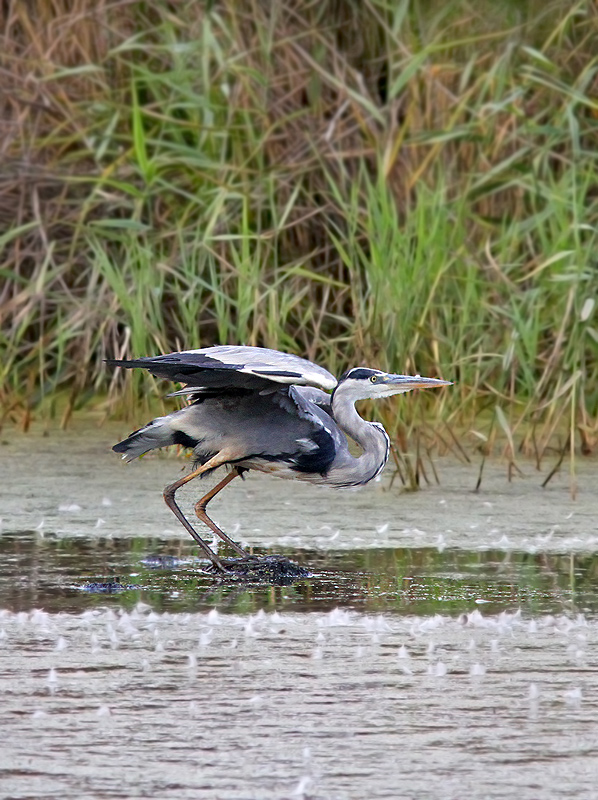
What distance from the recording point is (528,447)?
22.0ft

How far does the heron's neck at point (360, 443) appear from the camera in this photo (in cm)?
531

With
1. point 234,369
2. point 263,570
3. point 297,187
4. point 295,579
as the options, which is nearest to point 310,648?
point 295,579

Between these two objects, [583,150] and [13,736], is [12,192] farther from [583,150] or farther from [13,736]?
[13,736]

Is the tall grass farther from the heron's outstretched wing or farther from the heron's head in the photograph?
the heron's outstretched wing

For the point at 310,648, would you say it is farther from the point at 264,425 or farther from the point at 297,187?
the point at 297,187

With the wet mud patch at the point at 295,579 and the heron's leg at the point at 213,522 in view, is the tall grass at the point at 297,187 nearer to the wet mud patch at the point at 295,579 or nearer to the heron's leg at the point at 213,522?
the heron's leg at the point at 213,522

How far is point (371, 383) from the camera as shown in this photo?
17.4 ft

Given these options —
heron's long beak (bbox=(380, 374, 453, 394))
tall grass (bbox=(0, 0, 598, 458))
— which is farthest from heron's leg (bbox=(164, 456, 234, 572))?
tall grass (bbox=(0, 0, 598, 458))

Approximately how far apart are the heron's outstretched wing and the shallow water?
541 millimetres

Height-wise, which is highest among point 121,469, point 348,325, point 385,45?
point 385,45

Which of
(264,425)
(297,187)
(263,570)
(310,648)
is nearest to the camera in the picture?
(310,648)

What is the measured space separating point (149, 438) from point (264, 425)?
354mm

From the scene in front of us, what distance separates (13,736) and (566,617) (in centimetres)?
156

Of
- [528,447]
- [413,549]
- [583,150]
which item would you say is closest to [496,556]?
[413,549]
